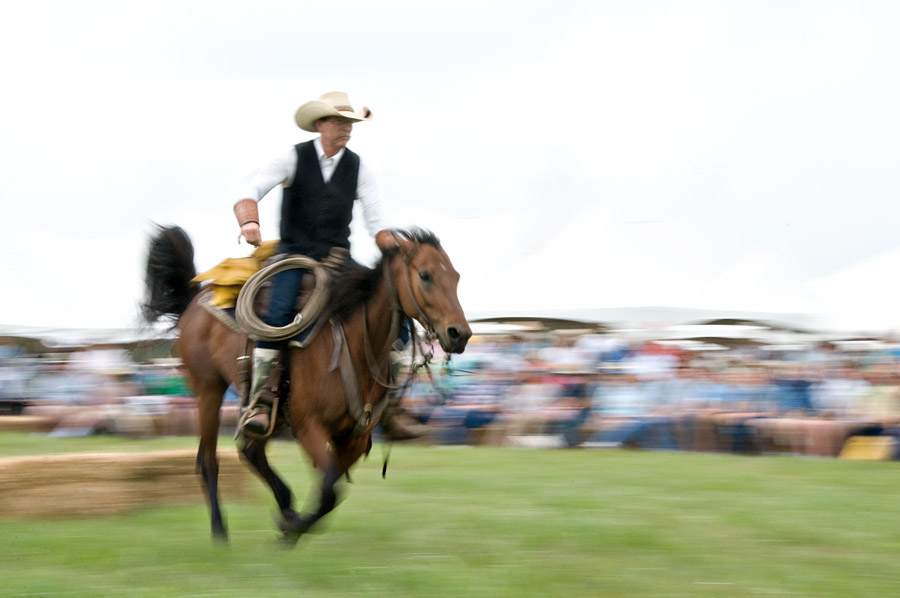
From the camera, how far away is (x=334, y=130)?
6.18 m

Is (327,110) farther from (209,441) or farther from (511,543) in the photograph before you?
(511,543)

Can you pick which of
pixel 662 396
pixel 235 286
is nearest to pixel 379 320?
pixel 235 286

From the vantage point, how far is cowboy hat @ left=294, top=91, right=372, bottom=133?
6.11 metres

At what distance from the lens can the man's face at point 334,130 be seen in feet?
20.2

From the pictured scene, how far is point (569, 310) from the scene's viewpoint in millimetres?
16109

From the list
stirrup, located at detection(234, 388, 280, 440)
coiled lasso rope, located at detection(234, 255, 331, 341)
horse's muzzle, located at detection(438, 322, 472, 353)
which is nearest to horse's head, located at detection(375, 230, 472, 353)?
horse's muzzle, located at detection(438, 322, 472, 353)

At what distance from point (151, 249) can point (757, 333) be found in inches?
416

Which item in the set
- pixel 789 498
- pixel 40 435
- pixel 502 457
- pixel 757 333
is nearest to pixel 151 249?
pixel 789 498

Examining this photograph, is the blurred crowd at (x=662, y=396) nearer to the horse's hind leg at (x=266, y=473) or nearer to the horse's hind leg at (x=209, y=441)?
the horse's hind leg at (x=209, y=441)

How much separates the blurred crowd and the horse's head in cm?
623

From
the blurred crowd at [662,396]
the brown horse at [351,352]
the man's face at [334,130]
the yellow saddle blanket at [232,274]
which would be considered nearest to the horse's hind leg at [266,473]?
the brown horse at [351,352]

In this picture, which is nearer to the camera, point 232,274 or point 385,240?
point 385,240

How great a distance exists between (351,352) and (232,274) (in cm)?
107

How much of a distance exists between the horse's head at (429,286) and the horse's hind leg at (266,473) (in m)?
1.32
